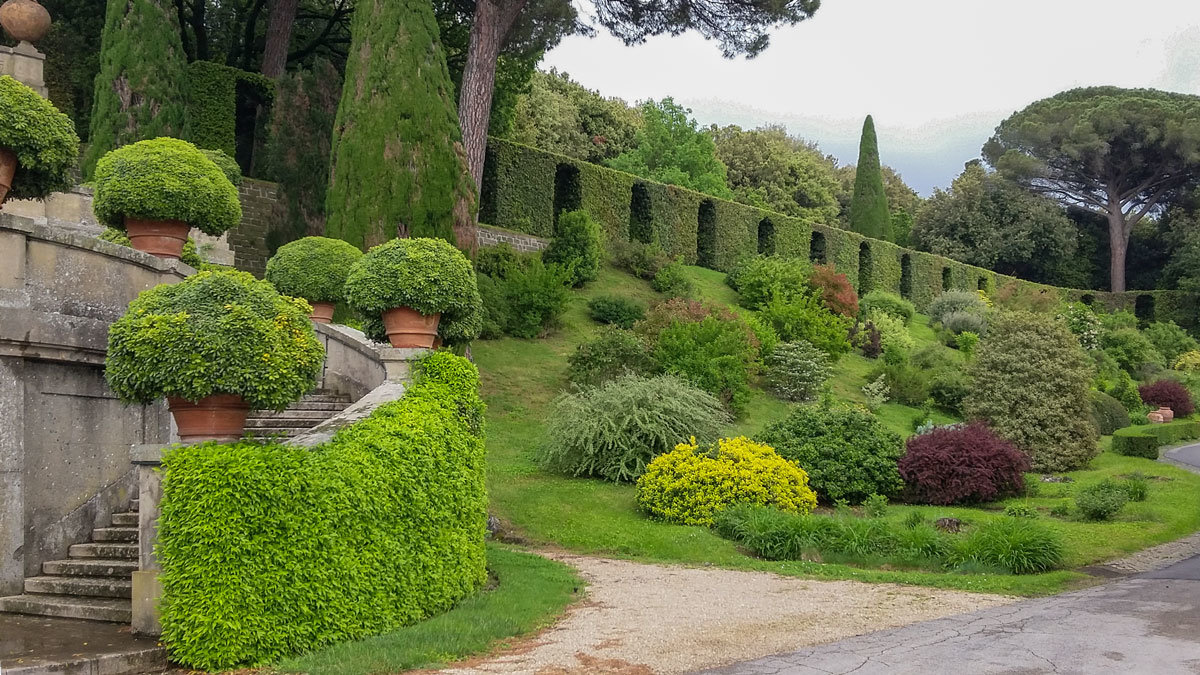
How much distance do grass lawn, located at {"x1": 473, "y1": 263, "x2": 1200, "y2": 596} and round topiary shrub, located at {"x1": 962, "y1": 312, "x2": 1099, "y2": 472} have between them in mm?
685

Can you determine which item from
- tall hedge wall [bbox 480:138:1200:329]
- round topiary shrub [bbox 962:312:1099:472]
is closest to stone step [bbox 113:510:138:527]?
round topiary shrub [bbox 962:312:1099:472]

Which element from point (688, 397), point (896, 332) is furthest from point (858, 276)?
point (688, 397)

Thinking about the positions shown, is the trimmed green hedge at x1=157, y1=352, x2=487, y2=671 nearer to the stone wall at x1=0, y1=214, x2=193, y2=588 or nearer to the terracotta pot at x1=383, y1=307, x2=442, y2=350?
the terracotta pot at x1=383, y1=307, x2=442, y2=350

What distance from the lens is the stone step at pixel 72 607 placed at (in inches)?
279

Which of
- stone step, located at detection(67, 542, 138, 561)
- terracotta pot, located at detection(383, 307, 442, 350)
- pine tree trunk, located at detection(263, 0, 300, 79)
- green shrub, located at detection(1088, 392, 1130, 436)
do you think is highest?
pine tree trunk, located at detection(263, 0, 300, 79)

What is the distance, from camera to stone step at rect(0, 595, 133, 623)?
7.08 metres

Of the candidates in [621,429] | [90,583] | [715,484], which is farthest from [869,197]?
[90,583]

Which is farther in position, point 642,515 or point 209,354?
point 642,515

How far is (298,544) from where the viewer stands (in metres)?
6.30

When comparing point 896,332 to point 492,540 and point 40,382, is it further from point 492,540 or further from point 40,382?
point 40,382

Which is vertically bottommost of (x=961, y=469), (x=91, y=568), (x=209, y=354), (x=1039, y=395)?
(x=91, y=568)

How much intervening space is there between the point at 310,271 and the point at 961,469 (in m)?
9.80

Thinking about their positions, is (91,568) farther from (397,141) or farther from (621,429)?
(397,141)

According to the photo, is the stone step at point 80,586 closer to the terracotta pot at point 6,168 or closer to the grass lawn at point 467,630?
the grass lawn at point 467,630
